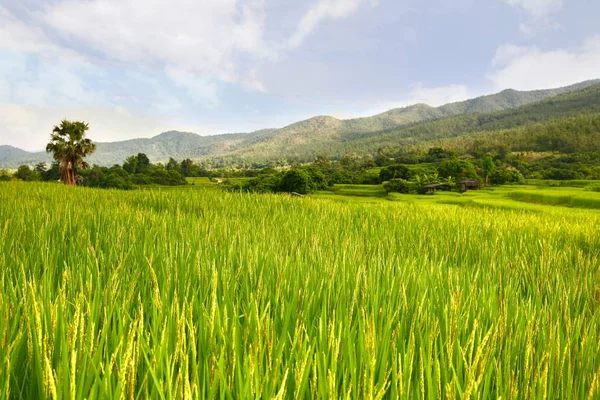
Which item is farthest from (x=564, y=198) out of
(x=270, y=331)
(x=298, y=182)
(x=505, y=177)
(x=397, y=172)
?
(x=505, y=177)

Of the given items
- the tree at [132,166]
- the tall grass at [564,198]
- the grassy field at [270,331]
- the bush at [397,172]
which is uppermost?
the tree at [132,166]

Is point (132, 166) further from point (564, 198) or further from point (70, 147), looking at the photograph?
point (564, 198)

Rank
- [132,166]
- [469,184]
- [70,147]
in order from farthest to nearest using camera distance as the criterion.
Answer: [132,166]
[469,184]
[70,147]

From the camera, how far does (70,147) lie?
2131 inches

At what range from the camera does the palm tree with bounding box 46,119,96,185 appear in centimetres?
5301

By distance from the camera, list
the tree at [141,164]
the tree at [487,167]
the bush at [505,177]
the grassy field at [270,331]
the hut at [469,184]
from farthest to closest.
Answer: the tree at [141,164]
the tree at [487,167]
the bush at [505,177]
the hut at [469,184]
the grassy field at [270,331]

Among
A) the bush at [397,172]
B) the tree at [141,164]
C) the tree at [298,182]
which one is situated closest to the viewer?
the tree at [298,182]

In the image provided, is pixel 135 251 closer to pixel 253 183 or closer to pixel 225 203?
pixel 225 203

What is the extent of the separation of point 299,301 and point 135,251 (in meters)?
1.68

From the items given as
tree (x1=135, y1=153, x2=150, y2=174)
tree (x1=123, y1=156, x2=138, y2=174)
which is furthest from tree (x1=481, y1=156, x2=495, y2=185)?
tree (x1=123, y1=156, x2=138, y2=174)

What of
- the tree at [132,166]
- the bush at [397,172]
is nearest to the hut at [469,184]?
the bush at [397,172]

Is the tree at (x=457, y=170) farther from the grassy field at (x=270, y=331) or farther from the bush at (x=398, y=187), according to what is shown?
the grassy field at (x=270, y=331)

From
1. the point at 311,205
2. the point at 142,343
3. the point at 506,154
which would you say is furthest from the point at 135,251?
the point at 506,154

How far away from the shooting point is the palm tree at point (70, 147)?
5301 cm
